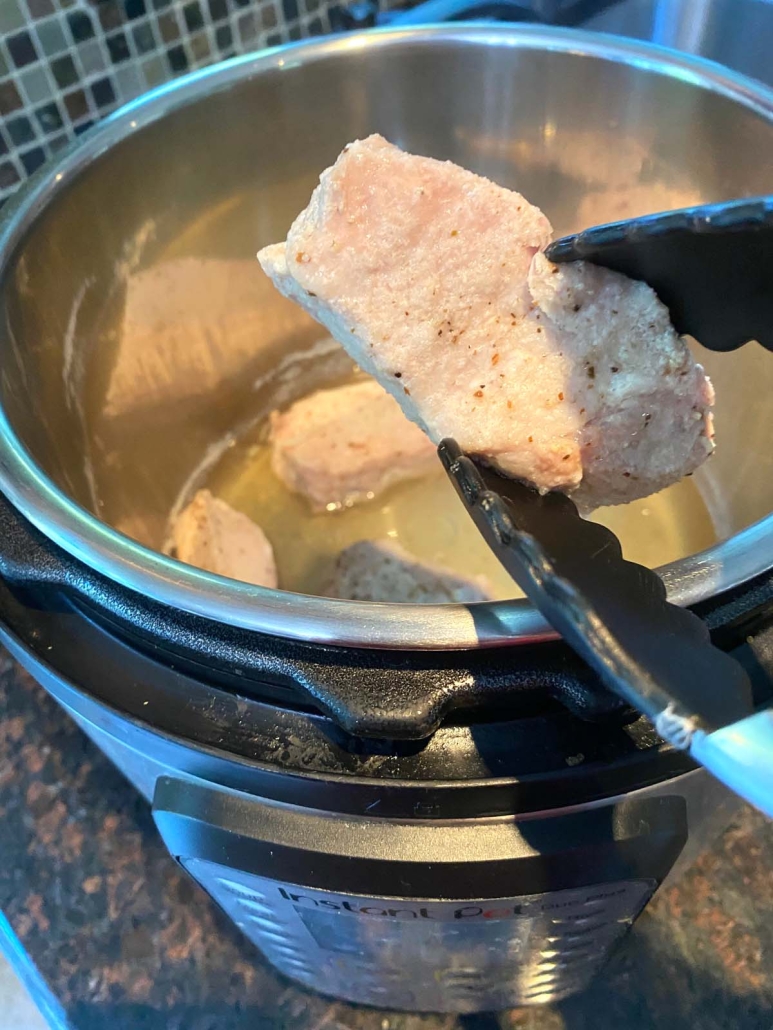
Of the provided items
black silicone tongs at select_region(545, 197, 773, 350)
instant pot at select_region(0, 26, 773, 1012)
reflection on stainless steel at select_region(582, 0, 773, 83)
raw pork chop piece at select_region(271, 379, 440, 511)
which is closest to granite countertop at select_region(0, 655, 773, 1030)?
instant pot at select_region(0, 26, 773, 1012)

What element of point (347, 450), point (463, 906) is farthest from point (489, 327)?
point (347, 450)

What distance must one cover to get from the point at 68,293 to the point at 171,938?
0.55 meters

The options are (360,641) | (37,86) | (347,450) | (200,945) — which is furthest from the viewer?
(347,450)

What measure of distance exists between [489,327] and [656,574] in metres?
0.18

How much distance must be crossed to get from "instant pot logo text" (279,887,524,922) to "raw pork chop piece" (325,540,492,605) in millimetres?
332

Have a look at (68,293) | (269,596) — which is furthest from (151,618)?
(68,293)

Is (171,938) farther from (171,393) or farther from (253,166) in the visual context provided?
(253,166)

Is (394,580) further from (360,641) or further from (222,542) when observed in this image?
(360,641)

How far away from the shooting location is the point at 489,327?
0.49 m

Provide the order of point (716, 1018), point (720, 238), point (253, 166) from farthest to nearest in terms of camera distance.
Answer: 1. point (253, 166)
2. point (716, 1018)
3. point (720, 238)

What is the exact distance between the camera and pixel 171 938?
2.29 ft

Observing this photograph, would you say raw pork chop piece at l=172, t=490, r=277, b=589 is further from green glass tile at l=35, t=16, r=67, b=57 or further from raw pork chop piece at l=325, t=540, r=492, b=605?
green glass tile at l=35, t=16, r=67, b=57

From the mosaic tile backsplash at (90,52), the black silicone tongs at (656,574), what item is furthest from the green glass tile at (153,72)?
the black silicone tongs at (656,574)

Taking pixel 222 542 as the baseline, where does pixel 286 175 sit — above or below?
above
